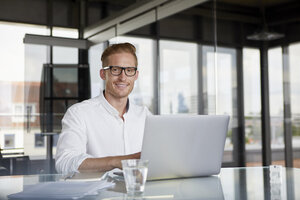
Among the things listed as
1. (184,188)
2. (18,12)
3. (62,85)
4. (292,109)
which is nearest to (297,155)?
(292,109)

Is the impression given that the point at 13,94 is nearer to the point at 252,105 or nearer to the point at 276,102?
the point at 252,105

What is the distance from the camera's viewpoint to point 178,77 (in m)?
4.81

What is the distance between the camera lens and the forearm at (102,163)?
63.4 inches

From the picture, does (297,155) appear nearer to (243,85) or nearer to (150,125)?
(243,85)

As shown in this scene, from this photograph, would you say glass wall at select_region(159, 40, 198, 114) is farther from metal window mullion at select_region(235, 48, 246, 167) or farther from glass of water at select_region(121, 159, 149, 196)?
glass of water at select_region(121, 159, 149, 196)

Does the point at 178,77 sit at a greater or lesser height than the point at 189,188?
greater

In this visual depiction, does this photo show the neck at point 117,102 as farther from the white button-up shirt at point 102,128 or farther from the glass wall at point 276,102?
the glass wall at point 276,102

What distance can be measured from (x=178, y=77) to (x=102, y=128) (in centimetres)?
273

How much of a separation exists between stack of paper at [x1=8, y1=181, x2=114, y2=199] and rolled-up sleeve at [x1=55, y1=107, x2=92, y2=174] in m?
0.50

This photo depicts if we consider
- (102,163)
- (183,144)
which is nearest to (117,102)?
(102,163)

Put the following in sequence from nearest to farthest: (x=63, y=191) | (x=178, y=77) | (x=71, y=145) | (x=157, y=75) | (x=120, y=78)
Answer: (x=63, y=191), (x=71, y=145), (x=120, y=78), (x=178, y=77), (x=157, y=75)

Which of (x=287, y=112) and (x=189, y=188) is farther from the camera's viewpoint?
(x=287, y=112)

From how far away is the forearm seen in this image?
1610mm

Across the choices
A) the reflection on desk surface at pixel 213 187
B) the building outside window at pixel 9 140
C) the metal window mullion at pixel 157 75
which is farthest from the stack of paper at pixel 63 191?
the building outside window at pixel 9 140
